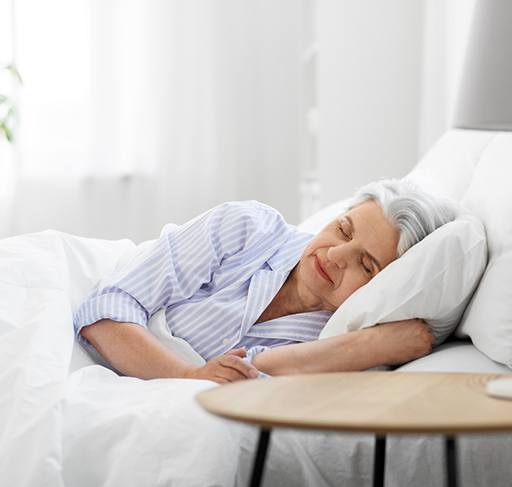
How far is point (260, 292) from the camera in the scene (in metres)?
1.83

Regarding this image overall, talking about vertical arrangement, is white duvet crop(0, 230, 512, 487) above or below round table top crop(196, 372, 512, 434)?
below

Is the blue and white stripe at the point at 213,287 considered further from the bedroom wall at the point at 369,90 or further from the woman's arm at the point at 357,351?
the bedroom wall at the point at 369,90

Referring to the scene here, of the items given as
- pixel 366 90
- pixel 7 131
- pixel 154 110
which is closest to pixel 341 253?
pixel 366 90

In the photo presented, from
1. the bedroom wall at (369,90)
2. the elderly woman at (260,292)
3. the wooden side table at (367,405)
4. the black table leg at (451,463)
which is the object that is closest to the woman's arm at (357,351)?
the elderly woman at (260,292)

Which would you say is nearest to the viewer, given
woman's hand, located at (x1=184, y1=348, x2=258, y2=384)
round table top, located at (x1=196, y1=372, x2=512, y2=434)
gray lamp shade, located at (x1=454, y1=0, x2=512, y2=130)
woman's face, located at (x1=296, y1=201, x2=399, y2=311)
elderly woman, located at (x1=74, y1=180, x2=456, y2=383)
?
round table top, located at (x1=196, y1=372, x2=512, y2=434)

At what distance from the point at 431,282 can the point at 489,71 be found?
46 cm

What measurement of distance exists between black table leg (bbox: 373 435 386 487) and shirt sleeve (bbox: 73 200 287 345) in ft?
1.95

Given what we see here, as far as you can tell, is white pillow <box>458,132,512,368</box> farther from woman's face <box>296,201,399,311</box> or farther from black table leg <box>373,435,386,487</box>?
black table leg <box>373,435,386,487</box>

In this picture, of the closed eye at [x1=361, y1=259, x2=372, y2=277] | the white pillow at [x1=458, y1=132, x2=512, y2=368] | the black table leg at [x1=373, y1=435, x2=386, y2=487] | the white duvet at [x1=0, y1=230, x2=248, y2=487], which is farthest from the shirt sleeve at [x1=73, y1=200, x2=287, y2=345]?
the black table leg at [x1=373, y1=435, x2=386, y2=487]

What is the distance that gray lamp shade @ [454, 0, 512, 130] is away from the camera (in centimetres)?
125

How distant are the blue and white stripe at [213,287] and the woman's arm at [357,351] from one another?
10 centimetres

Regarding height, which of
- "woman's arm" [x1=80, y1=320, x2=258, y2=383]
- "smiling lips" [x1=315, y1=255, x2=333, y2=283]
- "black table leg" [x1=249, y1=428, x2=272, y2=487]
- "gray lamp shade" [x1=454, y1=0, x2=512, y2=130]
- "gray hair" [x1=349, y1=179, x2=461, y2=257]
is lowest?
"woman's arm" [x1=80, y1=320, x2=258, y2=383]

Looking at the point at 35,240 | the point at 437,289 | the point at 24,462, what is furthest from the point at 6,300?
the point at 437,289

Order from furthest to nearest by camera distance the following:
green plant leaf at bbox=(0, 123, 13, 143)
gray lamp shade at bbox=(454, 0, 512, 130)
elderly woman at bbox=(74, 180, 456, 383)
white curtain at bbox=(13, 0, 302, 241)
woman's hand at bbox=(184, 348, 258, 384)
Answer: white curtain at bbox=(13, 0, 302, 241), green plant leaf at bbox=(0, 123, 13, 143), elderly woman at bbox=(74, 180, 456, 383), woman's hand at bbox=(184, 348, 258, 384), gray lamp shade at bbox=(454, 0, 512, 130)
